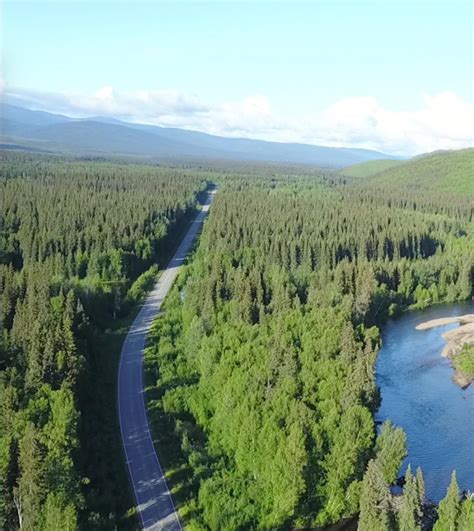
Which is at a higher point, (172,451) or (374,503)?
(374,503)

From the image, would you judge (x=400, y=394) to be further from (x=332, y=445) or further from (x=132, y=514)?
(x=132, y=514)

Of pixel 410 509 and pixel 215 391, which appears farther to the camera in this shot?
pixel 215 391

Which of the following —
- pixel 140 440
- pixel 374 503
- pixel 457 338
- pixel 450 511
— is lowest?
pixel 140 440

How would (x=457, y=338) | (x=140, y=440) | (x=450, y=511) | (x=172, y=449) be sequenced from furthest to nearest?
1. (x=457, y=338)
2. (x=140, y=440)
3. (x=172, y=449)
4. (x=450, y=511)

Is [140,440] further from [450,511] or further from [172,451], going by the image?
[450,511]

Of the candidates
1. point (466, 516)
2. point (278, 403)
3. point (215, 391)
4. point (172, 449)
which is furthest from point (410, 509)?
point (215, 391)

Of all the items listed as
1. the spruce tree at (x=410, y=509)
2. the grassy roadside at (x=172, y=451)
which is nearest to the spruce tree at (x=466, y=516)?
the spruce tree at (x=410, y=509)

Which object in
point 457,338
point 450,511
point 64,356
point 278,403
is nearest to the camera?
point 450,511
